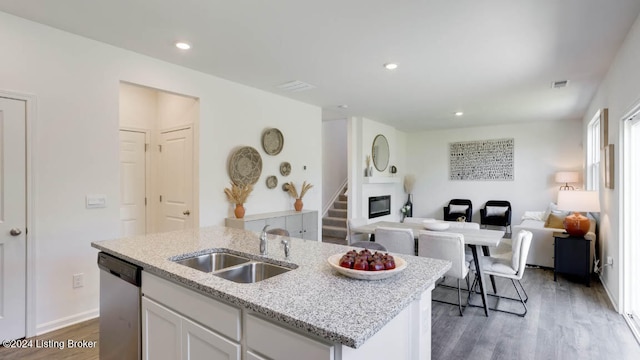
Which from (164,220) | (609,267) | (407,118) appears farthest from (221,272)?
(407,118)

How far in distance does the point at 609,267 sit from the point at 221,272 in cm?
417

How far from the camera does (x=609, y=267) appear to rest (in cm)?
362

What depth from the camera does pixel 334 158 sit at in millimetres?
8461

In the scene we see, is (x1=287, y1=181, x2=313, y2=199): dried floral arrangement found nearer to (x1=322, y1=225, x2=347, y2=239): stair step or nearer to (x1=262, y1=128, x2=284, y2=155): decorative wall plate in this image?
(x1=262, y1=128, x2=284, y2=155): decorative wall plate

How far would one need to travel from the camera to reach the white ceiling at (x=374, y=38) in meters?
2.38

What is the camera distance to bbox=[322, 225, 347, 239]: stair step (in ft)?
22.6

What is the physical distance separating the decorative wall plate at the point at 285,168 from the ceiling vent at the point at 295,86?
3.50 ft

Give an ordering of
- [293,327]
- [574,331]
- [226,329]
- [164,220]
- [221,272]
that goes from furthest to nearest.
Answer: [164,220], [574,331], [221,272], [226,329], [293,327]

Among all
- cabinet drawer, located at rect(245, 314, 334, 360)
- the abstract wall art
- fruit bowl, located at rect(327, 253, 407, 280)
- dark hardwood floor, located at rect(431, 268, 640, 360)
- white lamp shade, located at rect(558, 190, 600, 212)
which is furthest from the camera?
the abstract wall art

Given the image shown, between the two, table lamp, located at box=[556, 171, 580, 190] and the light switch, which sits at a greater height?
table lamp, located at box=[556, 171, 580, 190]

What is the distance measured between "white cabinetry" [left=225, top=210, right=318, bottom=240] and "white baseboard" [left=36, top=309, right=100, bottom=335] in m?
1.57

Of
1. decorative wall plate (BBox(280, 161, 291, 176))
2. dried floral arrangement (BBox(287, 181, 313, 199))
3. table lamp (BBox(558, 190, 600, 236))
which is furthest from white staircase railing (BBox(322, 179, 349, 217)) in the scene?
table lamp (BBox(558, 190, 600, 236))

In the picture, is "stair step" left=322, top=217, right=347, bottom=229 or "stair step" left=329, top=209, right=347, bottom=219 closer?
"stair step" left=322, top=217, right=347, bottom=229

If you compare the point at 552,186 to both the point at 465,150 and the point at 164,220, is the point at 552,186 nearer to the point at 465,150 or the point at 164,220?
the point at 465,150
